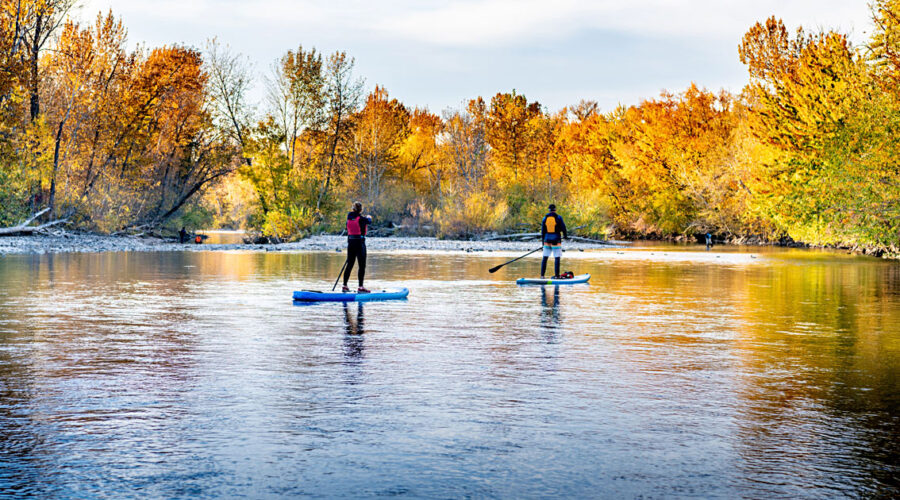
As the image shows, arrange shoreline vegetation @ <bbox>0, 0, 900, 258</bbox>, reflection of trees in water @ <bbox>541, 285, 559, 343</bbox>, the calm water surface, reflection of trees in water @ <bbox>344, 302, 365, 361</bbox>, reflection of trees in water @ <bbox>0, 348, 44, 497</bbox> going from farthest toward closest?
shoreline vegetation @ <bbox>0, 0, 900, 258</bbox>, reflection of trees in water @ <bbox>541, 285, 559, 343</bbox>, reflection of trees in water @ <bbox>344, 302, 365, 361</bbox>, the calm water surface, reflection of trees in water @ <bbox>0, 348, 44, 497</bbox>

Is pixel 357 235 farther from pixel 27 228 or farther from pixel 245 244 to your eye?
pixel 245 244

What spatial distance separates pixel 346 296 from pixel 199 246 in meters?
36.3

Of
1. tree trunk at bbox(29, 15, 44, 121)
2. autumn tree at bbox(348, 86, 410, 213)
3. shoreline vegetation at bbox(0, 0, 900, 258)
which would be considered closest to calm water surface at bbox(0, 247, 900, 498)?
shoreline vegetation at bbox(0, 0, 900, 258)

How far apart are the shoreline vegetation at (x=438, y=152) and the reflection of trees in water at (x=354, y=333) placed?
23026mm

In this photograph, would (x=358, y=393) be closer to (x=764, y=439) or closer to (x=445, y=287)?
(x=764, y=439)

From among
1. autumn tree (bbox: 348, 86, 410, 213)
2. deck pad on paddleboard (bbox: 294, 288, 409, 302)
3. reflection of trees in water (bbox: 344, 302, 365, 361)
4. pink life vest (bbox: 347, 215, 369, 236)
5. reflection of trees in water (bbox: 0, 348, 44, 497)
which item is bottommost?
reflection of trees in water (bbox: 0, 348, 44, 497)

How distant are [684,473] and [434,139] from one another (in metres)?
80.5

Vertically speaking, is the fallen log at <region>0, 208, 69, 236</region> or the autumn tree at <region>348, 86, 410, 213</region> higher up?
the autumn tree at <region>348, 86, 410, 213</region>

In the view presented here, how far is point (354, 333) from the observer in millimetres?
14016

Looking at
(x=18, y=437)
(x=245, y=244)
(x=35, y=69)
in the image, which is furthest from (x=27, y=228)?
(x=18, y=437)

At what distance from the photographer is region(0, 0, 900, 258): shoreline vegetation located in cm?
3809

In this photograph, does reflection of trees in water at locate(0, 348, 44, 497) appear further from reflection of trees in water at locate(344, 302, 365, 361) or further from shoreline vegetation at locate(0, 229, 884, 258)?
shoreline vegetation at locate(0, 229, 884, 258)

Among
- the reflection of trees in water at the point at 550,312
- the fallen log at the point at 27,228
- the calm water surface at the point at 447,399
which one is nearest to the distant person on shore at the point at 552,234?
the reflection of trees in water at the point at 550,312

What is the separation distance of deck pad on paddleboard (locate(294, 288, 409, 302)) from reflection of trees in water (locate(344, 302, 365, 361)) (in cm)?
42
